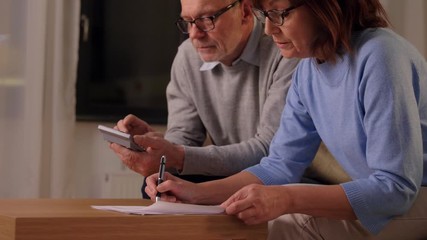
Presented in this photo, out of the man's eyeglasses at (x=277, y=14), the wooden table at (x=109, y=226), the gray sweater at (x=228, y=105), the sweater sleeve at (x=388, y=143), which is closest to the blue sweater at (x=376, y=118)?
the sweater sleeve at (x=388, y=143)

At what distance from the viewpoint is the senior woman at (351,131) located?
148cm

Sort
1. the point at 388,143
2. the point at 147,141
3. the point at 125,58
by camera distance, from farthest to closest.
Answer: the point at 125,58
the point at 147,141
the point at 388,143

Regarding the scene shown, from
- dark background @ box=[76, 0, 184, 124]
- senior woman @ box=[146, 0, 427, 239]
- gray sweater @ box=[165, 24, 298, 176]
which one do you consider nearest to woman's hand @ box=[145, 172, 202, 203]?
senior woman @ box=[146, 0, 427, 239]

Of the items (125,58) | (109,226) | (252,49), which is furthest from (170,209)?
(125,58)

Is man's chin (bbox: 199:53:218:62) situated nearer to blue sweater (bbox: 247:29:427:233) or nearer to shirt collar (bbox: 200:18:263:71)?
shirt collar (bbox: 200:18:263:71)

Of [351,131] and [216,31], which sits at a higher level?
[216,31]

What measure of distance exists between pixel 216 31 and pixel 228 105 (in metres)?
0.25

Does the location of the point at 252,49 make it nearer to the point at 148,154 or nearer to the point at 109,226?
the point at 148,154

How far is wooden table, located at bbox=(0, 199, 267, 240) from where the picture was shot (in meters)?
1.30

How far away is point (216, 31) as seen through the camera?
225 cm

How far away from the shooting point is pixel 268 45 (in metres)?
2.31

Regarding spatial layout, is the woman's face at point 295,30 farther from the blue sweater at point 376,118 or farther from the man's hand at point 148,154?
the man's hand at point 148,154

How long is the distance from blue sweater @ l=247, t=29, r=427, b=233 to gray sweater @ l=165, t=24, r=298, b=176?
18.6 inches

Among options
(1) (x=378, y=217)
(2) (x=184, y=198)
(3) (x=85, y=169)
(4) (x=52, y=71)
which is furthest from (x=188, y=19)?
(3) (x=85, y=169)
